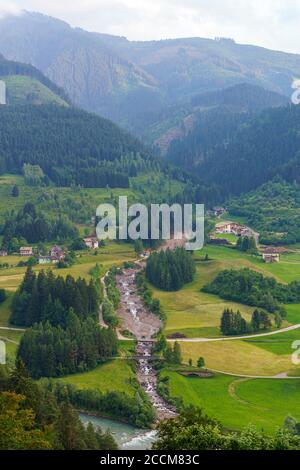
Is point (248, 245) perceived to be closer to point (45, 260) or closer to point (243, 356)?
point (45, 260)

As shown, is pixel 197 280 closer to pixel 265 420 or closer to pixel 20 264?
pixel 20 264

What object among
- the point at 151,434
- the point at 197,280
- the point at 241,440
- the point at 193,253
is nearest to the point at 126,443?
the point at 151,434

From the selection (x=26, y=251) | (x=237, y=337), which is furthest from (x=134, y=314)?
(x=26, y=251)

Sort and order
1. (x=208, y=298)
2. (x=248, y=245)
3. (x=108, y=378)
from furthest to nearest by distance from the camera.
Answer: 1. (x=248, y=245)
2. (x=208, y=298)
3. (x=108, y=378)

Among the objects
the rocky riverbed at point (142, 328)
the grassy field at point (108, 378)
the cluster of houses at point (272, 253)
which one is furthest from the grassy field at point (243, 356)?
the cluster of houses at point (272, 253)

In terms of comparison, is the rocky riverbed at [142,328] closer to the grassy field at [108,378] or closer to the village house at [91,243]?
the grassy field at [108,378]

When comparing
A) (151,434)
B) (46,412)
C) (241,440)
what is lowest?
(151,434)
